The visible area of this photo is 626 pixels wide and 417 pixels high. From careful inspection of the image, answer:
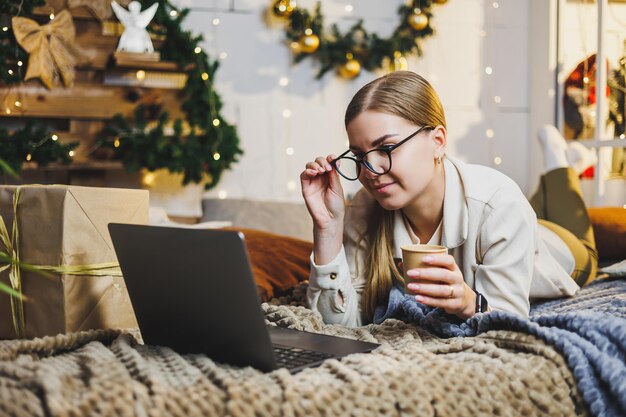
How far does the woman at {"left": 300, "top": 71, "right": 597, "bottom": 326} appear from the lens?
141 centimetres

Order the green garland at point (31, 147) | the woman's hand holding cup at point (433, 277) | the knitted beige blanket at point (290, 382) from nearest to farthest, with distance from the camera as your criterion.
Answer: the knitted beige blanket at point (290, 382)
the woman's hand holding cup at point (433, 277)
the green garland at point (31, 147)

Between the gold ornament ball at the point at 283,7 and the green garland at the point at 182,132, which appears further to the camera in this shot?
the gold ornament ball at the point at 283,7

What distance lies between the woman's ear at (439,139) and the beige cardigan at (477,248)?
5 centimetres

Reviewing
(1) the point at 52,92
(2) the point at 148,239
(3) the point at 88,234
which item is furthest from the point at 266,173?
(2) the point at 148,239

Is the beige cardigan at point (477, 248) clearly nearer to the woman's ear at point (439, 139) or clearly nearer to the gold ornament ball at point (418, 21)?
the woman's ear at point (439, 139)

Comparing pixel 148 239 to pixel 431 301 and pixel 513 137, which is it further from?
pixel 513 137

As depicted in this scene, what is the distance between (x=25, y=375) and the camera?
846 mm

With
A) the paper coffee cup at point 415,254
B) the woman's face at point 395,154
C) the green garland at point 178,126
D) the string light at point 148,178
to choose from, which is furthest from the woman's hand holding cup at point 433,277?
the string light at point 148,178

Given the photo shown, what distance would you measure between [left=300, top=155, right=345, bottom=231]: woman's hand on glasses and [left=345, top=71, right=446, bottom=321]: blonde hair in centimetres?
11

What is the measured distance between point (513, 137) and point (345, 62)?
3.39 ft

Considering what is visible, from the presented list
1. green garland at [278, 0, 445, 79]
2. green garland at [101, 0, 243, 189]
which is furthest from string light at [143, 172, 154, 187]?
green garland at [278, 0, 445, 79]

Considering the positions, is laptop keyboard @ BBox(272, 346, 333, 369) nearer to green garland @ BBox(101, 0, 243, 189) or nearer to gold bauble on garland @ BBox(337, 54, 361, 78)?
green garland @ BBox(101, 0, 243, 189)

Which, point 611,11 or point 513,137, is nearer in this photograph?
point 611,11

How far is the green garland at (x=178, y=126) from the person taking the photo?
105 inches
